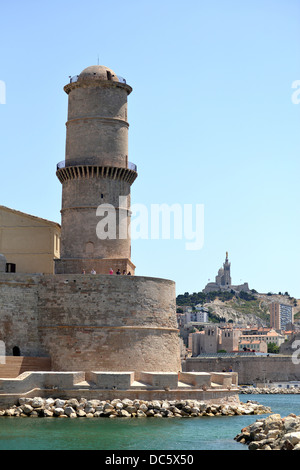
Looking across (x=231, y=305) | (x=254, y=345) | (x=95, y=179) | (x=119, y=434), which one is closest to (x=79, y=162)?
(x=95, y=179)

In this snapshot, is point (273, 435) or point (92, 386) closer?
point (273, 435)

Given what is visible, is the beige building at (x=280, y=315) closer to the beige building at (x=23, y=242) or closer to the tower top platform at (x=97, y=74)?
the tower top platform at (x=97, y=74)

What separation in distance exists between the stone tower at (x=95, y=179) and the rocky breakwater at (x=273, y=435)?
12861 mm

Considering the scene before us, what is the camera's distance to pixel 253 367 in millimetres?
69812

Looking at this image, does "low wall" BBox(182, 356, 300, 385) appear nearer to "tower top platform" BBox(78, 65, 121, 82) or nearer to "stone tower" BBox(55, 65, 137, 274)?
"stone tower" BBox(55, 65, 137, 274)

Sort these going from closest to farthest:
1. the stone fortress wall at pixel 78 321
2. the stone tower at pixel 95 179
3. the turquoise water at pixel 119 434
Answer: the turquoise water at pixel 119 434, the stone fortress wall at pixel 78 321, the stone tower at pixel 95 179

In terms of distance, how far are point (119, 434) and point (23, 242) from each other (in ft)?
43.9

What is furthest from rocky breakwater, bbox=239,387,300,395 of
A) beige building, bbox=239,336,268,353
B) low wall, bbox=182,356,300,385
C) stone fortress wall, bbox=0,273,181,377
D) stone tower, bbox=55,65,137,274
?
beige building, bbox=239,336,268,353

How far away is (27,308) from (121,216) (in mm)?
6791

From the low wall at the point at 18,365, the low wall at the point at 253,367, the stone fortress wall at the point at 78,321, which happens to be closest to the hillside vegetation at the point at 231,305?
the low wall at the point at 253,367

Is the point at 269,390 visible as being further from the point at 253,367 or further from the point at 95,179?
the point at 95,179

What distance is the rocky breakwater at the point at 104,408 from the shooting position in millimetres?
24172

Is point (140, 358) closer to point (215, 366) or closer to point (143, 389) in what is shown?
point (143, 389)
